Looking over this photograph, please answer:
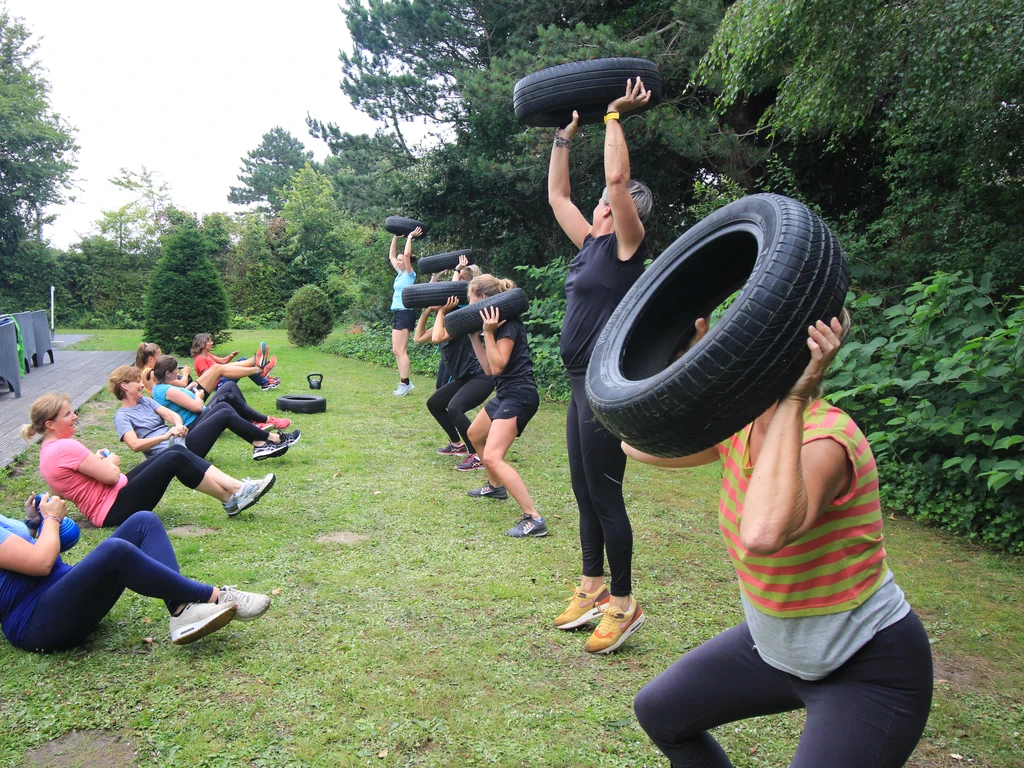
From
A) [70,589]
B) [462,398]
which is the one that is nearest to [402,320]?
[462,398]

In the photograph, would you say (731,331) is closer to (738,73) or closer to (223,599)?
(223,599)

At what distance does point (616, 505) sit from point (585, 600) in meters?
0.66

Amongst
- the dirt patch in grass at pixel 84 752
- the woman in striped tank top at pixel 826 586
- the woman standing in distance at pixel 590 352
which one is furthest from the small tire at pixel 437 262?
the woman in striped tank top at pixel 826 586

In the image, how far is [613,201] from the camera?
10.7ft

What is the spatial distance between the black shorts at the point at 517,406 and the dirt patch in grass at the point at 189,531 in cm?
225

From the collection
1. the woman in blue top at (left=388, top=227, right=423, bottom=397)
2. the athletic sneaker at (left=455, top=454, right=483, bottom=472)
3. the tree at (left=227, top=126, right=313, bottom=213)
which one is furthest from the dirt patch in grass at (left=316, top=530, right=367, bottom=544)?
the tree at (left=227, top=126, right=313, bottom=213)

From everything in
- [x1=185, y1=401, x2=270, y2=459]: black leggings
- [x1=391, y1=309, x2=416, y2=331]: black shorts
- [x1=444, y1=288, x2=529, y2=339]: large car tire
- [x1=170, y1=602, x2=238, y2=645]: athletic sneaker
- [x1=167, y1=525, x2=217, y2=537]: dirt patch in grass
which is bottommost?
[x1=167, y1=525, x2=217, y2=537]: dirt patch in grass

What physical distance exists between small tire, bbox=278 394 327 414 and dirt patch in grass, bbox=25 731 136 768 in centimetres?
734

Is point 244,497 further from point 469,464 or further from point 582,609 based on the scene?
point 582,609

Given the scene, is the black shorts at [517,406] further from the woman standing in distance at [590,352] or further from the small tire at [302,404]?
the small tire at [302,404]

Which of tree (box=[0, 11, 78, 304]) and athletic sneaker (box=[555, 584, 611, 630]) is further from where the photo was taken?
tree (box=[0, 11, 78, 304])

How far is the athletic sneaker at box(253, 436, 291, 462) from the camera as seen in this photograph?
7176 millimetres

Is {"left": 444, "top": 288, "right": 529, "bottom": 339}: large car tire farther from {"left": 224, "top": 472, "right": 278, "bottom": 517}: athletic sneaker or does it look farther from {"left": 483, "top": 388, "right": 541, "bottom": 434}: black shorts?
{"left": 224, "top": 472, "right": 278, "bottom": 517}: athletic sneaker

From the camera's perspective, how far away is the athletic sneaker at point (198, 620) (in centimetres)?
345
